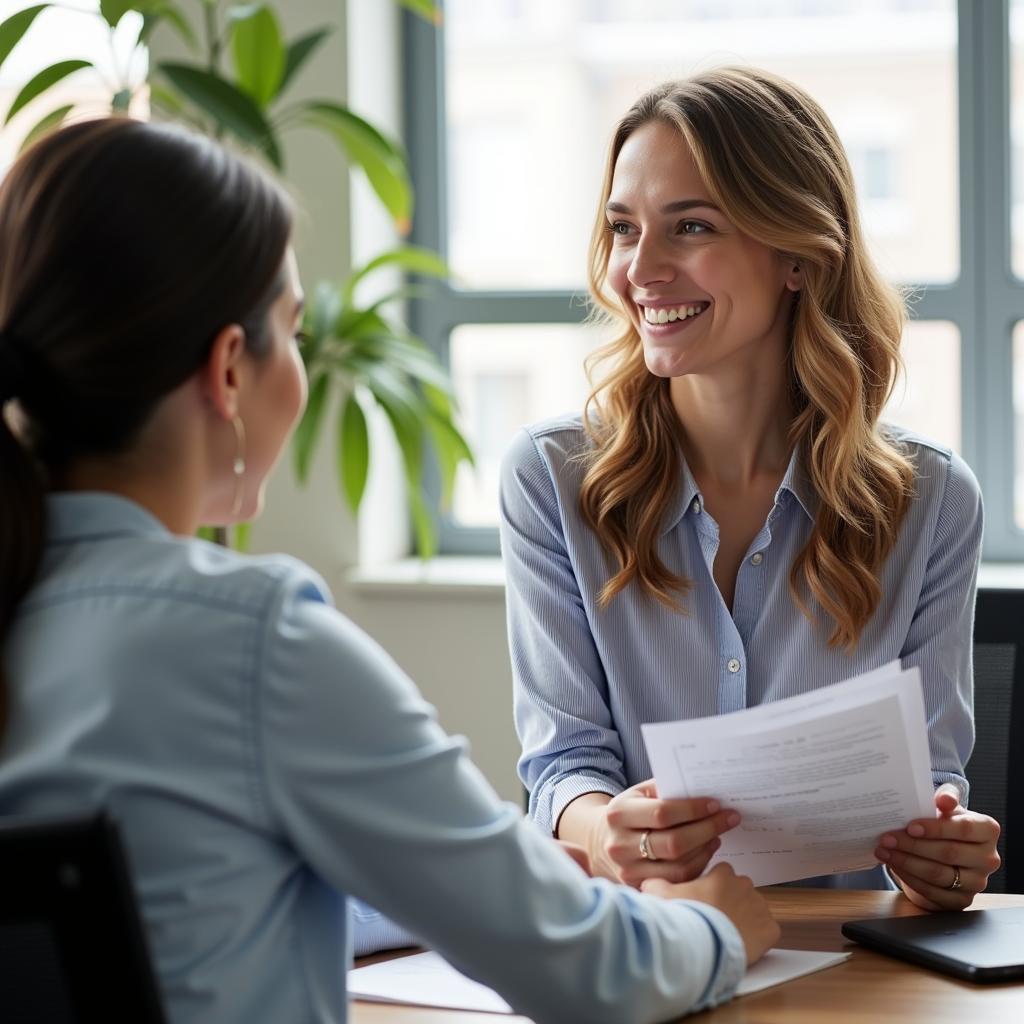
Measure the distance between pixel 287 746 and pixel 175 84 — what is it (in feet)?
6.37

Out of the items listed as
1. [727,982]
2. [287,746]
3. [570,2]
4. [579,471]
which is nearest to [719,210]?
[579,471]

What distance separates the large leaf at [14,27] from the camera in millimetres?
2564

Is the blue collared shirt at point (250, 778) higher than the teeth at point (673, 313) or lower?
lower

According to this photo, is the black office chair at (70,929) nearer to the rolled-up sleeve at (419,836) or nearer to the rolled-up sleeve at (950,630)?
the rolled-up sleeve at (419,836)

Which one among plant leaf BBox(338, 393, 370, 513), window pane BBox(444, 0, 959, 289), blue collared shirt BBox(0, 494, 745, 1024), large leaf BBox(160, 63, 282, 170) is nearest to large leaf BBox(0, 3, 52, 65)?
large leaf BBox(160, 63, 282, 170)

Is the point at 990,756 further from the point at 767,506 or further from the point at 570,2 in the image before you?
the point at 570,2

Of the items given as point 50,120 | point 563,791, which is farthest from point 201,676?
point 50,120

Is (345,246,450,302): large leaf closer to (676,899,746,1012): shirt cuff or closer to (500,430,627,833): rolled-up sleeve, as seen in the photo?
(500,430,627,833): rolled-up sleeve

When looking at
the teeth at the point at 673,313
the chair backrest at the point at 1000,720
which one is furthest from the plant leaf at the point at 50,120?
the chair backrest at the point at 1000,720

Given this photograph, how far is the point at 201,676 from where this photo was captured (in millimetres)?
860

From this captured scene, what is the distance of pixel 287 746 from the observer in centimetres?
87

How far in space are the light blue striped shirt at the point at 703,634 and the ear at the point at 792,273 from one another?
25cm

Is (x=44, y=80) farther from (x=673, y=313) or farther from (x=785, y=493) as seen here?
(x=785, y=493)

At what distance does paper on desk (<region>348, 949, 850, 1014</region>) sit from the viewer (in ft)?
3.82
